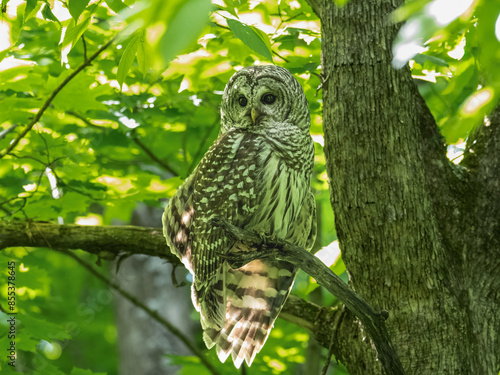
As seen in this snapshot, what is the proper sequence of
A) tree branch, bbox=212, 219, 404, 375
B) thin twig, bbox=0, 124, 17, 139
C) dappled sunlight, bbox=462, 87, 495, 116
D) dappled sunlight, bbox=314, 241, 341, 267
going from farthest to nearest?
A: thin twig, bbox=0, 124, 17, 139 → dappled sunlight, bbox=314, 241, 341, 267 → tree branch, bbox=212, 219, 404, 375 → dappled sunlight, bbox=462, 87, 495, 116

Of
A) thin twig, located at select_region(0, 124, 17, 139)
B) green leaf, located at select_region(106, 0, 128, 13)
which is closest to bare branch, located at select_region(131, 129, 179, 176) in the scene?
thin twig, located at select_region(0, 124, 17, 139)

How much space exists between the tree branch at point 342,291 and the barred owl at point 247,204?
13.5 inches

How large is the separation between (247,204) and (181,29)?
7.08 ft

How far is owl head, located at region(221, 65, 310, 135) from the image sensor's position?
116 inches

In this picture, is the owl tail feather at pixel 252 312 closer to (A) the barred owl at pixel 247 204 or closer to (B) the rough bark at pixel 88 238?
(A) the barred owl at pixel 247 204

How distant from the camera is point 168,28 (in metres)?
0.75

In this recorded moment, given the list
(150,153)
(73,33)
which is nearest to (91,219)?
(150,153)

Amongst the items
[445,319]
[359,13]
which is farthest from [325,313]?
[359,13]

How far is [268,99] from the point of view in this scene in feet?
9.96

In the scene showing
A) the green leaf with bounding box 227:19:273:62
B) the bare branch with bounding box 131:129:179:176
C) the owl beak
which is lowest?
the bare branch with bounding box 131:129:179:176

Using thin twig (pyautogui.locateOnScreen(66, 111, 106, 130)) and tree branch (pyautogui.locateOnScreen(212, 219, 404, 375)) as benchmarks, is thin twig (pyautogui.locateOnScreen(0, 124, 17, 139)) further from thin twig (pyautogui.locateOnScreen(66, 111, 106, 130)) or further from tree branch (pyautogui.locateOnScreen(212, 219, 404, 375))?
tree branch (pyautogui.locateOnScreen(212, 219, 404, 375))

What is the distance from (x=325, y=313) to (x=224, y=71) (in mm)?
1630

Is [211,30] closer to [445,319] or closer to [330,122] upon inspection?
[330,122]

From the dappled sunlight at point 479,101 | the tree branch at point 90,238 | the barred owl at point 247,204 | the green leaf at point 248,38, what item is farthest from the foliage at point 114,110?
the dappled sunlight at point 479,101
